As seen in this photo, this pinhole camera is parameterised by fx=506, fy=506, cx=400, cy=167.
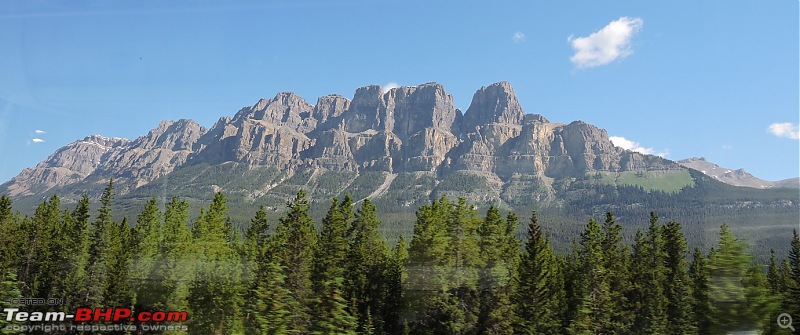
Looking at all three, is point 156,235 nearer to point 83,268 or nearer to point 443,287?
point 83,268

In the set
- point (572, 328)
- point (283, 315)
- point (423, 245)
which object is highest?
point (423, 245)

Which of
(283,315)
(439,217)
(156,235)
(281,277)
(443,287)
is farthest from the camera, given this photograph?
(156,235)

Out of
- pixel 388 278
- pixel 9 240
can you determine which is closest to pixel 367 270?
pixel 388 278

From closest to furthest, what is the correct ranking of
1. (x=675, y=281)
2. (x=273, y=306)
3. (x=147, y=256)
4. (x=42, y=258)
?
(x=273, y=306)
(x=147, y=256)
(x=675, y=281)
(x=42, y=258)

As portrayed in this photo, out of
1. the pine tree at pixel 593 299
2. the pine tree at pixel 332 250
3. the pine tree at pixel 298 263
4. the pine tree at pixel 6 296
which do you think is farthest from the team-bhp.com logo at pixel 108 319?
the pine tree at pixel 593 299

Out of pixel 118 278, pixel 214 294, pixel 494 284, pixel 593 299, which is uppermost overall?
pixel 494 284

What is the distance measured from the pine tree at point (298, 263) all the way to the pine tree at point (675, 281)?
3053 centimetres

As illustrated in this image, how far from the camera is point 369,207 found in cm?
5341

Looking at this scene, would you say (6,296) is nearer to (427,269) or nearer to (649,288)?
(427,269)

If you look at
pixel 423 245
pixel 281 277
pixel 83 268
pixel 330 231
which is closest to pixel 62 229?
pixel 83 268

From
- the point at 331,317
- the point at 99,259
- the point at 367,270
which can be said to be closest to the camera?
the point at 331,317

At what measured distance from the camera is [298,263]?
121 ft

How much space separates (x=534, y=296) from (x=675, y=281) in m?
18.8

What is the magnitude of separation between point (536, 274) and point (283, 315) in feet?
69.8
